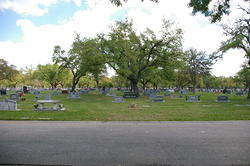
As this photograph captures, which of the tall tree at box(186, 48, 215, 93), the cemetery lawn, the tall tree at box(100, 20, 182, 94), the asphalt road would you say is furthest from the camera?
the tall tree at box(186, 48, 215, 93)

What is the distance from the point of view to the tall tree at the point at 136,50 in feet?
98.8

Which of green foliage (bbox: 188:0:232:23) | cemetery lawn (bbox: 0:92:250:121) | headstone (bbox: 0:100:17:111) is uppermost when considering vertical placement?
green foliage (bbox: 188:0:232:23)

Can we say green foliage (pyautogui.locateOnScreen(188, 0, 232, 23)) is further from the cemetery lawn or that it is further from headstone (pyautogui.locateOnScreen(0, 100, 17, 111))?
headstone (pyautogui.locateOnScreen(0, 100, 17, 111))

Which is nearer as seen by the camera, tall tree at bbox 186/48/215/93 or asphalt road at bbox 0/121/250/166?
asphalt road at bbox 0/121/250/166

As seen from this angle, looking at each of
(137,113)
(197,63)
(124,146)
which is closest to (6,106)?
(137,113)

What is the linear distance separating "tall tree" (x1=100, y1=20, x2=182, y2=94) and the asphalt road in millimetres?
22737

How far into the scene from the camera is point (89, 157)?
459cm

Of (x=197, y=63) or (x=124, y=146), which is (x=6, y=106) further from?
(x=197, y=63)

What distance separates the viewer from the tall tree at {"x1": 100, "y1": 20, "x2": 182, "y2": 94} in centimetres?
3012

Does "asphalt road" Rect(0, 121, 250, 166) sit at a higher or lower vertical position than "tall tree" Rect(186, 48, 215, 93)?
lower

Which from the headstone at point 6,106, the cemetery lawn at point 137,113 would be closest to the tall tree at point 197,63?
the cemetery lawn at point 137,113

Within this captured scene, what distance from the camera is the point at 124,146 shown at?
5.39 m

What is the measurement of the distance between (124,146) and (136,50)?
2759cm

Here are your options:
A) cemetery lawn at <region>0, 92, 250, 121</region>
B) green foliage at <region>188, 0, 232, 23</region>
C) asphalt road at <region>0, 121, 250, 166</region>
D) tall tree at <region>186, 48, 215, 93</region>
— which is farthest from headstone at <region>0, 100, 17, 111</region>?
tall tree at <region>186, 48, 215, 93</region>
